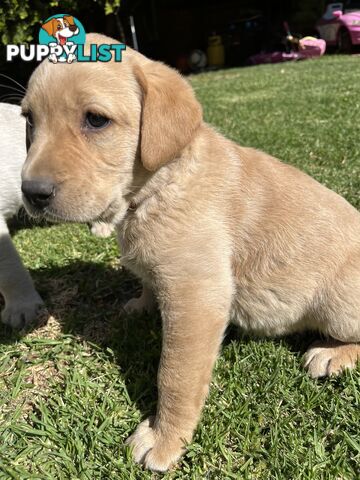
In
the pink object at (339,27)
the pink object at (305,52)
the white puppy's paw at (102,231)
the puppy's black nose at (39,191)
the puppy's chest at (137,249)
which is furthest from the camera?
the pink object at (305,52)

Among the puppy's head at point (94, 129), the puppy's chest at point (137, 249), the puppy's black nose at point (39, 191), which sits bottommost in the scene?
the puppy's chest at point (137, 249)

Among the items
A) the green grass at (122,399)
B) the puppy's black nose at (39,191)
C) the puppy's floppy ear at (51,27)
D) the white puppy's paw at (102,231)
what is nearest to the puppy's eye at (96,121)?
the puppy's black nose at (39,191)

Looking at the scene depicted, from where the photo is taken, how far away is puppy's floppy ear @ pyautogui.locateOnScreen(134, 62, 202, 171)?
2238 millimetres

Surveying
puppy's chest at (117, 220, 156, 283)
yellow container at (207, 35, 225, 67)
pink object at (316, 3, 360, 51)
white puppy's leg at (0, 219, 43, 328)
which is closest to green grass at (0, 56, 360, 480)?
white puppy's leg at (0, 219, 43, 328)

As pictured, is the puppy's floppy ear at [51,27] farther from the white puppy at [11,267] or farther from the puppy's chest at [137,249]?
the puppy's chest at [137,249]

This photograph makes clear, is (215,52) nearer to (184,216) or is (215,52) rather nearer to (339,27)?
(339,27)

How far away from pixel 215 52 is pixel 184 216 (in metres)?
19.8

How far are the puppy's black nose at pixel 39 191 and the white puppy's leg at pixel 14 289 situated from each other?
150cm

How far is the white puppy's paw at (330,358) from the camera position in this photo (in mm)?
2746

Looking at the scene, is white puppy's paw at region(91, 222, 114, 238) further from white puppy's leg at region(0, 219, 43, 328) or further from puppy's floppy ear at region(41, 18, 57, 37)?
puppy's floppy ear at region(41, 18, 57, 37)

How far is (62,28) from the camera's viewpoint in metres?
2.86

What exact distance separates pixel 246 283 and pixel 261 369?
546 millimetres

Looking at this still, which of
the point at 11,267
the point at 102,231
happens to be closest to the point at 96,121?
the point at 11,267

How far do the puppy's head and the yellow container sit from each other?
64.1 ft
